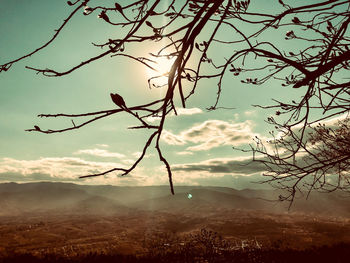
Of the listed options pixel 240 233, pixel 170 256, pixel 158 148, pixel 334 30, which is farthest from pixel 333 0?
pixel 240 233

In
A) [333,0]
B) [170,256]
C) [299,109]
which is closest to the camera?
[333,0]

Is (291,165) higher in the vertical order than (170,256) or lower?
higher

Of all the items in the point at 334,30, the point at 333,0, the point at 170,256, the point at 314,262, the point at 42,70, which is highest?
the point at 334,30

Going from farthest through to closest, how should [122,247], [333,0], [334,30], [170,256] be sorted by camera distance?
1. [122,247]
2. [170,256]
3. [334,30]
4. [333,0]

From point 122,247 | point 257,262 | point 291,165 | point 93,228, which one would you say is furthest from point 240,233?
point 291,165

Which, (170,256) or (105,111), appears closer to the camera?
(105,111)

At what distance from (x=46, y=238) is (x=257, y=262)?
13960 cm

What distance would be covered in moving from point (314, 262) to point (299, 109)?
45028 mm

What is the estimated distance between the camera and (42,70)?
7.87 feet

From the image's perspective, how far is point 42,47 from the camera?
8.57ft

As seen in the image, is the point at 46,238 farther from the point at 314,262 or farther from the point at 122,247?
the point at 314,262

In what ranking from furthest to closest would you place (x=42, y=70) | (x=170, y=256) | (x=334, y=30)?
(x=170, y=256), (x=334, y=30), (x=42, y=70)

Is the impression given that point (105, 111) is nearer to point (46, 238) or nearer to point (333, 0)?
point (333, 0)

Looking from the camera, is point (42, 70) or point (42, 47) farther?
point (42, 47)
